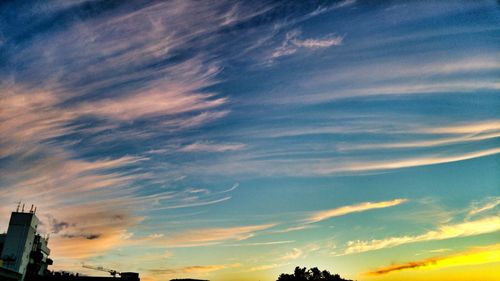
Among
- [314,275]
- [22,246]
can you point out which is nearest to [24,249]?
[22,246]

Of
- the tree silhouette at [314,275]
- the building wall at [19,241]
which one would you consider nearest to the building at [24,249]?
the building wall at [19,241]

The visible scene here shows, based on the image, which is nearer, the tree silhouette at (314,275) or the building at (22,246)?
the building at (22,246)

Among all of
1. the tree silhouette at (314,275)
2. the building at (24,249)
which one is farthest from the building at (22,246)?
the tree silhouette at (314,275)

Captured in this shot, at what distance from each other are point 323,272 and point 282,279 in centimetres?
2383

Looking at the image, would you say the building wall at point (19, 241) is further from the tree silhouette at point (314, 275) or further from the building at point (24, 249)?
the tree silhouette at point (314, 275)

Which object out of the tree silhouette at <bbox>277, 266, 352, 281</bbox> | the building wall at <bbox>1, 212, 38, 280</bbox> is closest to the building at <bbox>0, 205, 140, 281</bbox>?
the building wall at <bbox>1, 212, 38, 280</bbox>

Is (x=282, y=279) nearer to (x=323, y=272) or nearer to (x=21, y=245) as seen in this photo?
(x=323, y=272)

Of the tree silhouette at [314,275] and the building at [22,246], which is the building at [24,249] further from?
the tree silhouette at [314,275]

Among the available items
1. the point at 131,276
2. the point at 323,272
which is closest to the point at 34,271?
the point at 131,276

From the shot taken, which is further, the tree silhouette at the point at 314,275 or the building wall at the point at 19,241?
the tree silhouette at the point at 314,275

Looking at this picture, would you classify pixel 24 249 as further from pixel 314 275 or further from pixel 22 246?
pixel 314 275

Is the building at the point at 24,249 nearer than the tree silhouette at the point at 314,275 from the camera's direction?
Yes

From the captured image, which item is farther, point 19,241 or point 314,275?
point 314,275

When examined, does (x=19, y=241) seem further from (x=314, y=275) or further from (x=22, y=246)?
(x=314, y=275)
